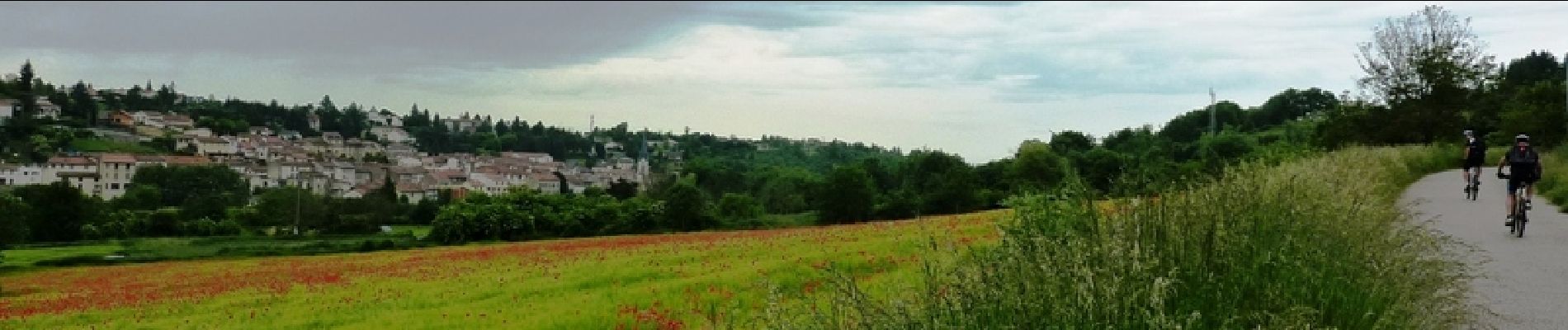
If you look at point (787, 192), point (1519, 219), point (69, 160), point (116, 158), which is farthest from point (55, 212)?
point (1519, 219)

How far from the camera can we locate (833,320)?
16.1 ft

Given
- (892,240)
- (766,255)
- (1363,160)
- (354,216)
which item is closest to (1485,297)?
(892,240)

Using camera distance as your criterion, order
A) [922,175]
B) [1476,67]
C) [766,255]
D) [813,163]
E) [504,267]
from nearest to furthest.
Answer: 1. [766,255]
2. [504,267]
3. [1476,67]
4. [922,175]
5. [813,163]

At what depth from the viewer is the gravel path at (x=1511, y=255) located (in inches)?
308

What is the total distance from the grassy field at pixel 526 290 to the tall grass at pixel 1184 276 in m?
0.68

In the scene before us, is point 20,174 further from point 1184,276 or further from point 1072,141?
point 1184,276

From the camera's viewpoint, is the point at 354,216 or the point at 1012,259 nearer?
→ the point at 1012,259

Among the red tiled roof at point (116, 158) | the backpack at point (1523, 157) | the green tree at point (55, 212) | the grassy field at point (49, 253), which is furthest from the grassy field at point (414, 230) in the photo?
the backpack at point (1523, 157)

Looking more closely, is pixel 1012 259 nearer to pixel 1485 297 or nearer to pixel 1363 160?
pixel 1485 297

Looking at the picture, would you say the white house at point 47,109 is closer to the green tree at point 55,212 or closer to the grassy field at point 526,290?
the green tree at point 55,212

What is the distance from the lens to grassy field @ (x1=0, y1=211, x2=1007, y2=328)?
45.8 ft

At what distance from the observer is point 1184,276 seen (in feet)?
18.6

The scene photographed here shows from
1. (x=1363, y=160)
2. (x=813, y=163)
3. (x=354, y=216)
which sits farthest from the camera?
(x=813, y=163)

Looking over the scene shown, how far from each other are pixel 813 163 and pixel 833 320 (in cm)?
17266
